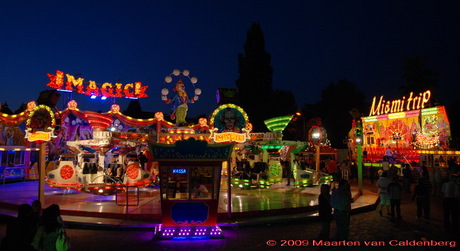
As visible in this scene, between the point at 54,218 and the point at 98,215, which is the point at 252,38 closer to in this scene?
the point at 98,215

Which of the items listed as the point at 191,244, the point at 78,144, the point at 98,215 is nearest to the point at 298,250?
the point at 191,244

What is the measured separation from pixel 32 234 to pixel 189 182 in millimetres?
4515

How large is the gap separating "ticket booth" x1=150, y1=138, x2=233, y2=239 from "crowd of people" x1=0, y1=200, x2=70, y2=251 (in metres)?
4.24

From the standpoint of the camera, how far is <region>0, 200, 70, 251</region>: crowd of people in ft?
13.7

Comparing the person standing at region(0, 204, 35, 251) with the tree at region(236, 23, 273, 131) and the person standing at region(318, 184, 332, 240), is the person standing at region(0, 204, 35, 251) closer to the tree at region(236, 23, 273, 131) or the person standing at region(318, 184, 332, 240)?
the person standing at region(318, 184, 332, 240)

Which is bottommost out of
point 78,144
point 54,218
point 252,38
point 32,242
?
point 32,242

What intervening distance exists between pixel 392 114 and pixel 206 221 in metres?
27.0

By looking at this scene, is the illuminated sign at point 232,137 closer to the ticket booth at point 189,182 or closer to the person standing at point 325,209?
the ticket booth at point 189,182

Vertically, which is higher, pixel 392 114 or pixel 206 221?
pixel 392 114

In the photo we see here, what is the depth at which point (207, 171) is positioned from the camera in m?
8.73

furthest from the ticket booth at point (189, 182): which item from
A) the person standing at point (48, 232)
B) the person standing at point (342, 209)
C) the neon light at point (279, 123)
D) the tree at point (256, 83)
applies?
the tree at point (256, 83)

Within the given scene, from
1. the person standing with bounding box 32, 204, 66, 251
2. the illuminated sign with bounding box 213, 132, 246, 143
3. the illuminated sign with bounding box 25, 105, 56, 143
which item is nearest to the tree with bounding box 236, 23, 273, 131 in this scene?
the illuminated sign with bounding box 213, 132, 246, 143

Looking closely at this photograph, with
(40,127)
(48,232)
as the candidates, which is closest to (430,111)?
(40,127)

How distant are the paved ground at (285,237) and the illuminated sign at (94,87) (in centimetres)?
1922
